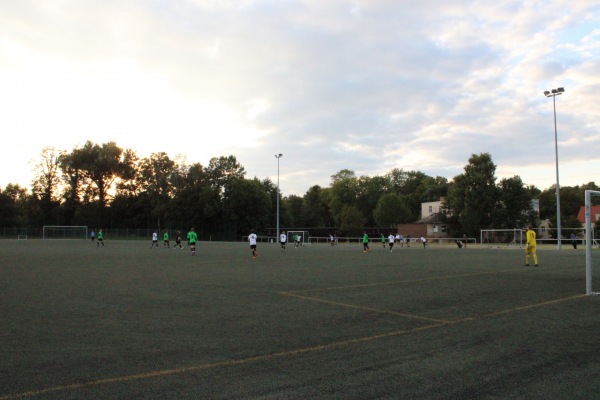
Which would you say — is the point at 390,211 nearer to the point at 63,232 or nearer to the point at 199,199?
the point at 199,199

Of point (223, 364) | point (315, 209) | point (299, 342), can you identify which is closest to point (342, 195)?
point (315, 209)

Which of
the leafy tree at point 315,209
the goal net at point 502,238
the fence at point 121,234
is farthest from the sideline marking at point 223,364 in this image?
the leafy tree at point 315,209

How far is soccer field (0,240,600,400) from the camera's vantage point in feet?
15.8

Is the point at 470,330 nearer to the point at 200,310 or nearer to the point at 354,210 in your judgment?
the point at 200,310

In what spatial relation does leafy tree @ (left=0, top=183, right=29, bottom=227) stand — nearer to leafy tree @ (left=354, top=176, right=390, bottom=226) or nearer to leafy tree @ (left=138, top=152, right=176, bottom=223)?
leafy tree @ (left=138, top=152, right=176, bottom=223)

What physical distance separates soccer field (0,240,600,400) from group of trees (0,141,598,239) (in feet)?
198

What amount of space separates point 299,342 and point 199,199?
253ft

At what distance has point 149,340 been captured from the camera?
269 inches

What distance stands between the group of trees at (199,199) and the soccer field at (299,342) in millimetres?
60493

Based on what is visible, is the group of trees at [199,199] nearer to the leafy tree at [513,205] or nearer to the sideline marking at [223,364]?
the leafy tree at [513,205]

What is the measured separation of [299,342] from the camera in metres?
6.70

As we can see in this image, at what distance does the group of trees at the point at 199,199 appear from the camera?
228 ft

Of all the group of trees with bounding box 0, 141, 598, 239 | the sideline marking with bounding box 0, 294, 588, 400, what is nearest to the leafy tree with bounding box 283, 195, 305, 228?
the group of trees with bounding box 0, 141, 598, 239

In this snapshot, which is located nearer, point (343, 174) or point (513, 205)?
point (513, 205)
